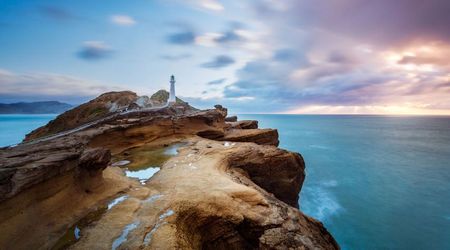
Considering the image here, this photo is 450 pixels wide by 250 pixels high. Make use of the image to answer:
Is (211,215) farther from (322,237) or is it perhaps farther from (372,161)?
(372,161)

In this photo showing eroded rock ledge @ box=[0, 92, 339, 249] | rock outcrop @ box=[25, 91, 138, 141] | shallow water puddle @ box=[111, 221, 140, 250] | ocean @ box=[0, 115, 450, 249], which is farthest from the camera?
rock outcrop @ box=[25, 91, 138, 141]

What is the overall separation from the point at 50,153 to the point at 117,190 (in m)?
3.52

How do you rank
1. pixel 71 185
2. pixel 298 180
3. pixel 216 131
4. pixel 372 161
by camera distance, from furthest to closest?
1. pixel 372 161
2. pixel 216 131
3. pixel 298 180
4. pixel 71 185

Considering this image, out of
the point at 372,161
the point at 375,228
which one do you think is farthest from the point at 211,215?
the point at 372,161

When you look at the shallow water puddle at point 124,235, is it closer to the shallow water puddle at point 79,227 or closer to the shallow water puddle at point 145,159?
the shallow water puddle at point 79,227

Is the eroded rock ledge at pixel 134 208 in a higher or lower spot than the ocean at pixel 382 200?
higher

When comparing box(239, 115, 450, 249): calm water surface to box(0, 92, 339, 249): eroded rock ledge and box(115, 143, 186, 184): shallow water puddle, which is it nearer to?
box(0, 92, 339, 249): eroded rock ledge

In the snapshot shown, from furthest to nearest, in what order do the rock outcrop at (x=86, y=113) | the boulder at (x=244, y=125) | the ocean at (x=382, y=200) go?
the boulder at (x=244, y=125) < the rock outcrop at (x=86, y=113) < the ocean at (x=382, y=200)

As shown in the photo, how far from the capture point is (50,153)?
36.0 ft

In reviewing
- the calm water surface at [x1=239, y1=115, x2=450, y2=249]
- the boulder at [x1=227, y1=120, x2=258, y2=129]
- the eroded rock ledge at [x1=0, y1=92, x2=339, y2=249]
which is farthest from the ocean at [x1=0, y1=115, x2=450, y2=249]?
the eroded rock ledge at [x1=0, y1=92, x2=339, y2=249]

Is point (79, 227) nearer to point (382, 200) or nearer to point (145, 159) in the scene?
point (145, 159)

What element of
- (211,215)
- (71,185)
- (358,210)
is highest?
(71,185)

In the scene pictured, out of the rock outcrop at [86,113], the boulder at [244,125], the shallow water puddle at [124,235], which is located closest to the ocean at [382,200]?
the boulder at [244,125]

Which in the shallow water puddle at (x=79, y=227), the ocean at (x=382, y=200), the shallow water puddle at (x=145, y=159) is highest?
the shallow water puddle at (x=145, y=159)
